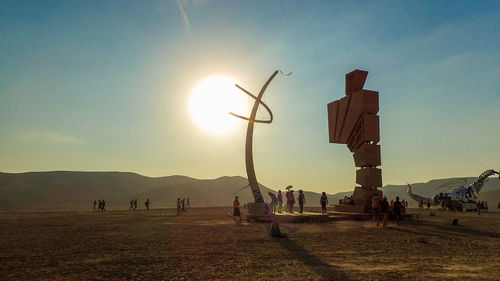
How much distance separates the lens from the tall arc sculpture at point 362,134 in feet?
84.3

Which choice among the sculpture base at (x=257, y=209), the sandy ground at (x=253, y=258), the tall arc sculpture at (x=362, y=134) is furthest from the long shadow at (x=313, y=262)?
the tall arc sculpture at (x=362, y=134)

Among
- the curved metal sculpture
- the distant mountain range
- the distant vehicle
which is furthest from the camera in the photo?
the distant mountain range

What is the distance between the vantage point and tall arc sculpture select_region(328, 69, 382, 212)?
25.7 metres

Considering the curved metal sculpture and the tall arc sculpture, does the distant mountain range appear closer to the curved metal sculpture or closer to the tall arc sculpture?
the curved metal sculpture

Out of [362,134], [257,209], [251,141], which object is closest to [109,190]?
[251,141]

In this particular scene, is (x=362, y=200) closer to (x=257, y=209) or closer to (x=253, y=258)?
(x=257, y=209)

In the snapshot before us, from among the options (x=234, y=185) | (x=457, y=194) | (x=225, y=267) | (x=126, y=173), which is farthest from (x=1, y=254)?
(x=126, y=173)

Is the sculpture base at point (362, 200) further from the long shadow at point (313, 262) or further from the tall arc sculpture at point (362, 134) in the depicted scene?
the long shadow at point (313, 262)

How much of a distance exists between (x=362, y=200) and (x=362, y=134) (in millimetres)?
4903

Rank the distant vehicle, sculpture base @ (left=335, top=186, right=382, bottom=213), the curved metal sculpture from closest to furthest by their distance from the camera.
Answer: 1. the curved metal sculpture
2. sculpture base @ (left=335, top=186, right=382, bottom=213)
3. the distant vehicle

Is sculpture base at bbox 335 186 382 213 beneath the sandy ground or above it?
above

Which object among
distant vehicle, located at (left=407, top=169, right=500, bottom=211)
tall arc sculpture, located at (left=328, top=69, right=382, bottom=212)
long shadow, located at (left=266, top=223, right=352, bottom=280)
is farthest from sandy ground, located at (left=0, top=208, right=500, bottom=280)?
distant vehicle, located at (left=407, top=169, right=500, bottom=211)

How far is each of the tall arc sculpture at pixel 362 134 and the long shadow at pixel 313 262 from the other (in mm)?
15149

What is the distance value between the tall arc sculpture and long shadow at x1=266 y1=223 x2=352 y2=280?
15.1 meters
